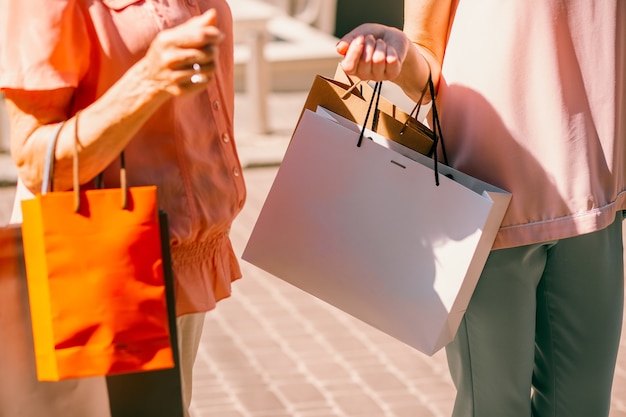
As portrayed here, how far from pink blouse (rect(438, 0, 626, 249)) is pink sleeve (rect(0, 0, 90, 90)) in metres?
0.96

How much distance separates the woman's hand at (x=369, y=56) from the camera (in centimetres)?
206

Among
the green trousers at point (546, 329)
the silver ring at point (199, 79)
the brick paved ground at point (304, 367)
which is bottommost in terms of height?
the brick paved ground at point (304, 367)

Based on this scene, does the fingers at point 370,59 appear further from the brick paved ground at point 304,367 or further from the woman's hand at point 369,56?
the brick paved ground at point 304,367

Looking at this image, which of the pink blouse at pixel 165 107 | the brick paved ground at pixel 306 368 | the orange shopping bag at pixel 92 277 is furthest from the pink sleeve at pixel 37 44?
the brick paved ground at pixel 306 368

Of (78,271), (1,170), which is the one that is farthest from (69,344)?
(1,170)

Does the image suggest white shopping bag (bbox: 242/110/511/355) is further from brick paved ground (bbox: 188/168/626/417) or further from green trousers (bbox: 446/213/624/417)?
brick paved ground (bbox: 188/168/626/417)

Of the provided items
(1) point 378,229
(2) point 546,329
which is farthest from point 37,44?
(2) point 546,329

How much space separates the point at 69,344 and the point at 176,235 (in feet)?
1.01

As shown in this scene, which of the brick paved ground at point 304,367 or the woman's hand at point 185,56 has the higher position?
the woman's hand at point 185,56

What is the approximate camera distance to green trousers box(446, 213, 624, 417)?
7.79 feet

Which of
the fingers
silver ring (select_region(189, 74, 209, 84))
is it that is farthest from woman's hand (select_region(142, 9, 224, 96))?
the fingers

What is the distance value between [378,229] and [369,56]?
15.9 inches

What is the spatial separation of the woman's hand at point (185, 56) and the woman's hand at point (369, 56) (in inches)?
19.6

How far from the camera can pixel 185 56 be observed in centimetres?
159
